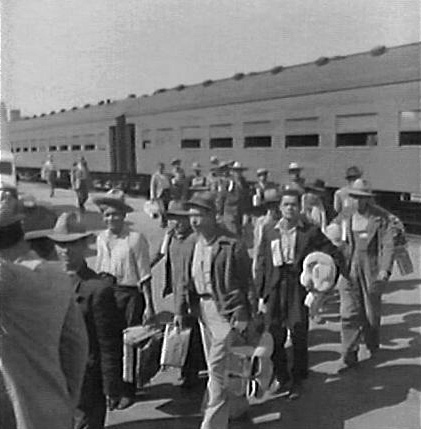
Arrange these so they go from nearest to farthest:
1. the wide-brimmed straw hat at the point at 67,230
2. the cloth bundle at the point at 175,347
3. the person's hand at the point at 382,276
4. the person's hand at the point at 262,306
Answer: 1. the wide-brimmed straw hat at the point at 67,230
2. the cloth bundle at the point at 175,347
3. the person's hand at the point at 262,306
4. the person's hand at the point at 382,276

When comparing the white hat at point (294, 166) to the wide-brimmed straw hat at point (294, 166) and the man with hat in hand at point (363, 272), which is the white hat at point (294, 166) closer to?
the wide-brimmed straw hat at point (294, 166)

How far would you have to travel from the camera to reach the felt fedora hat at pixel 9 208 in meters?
1.40

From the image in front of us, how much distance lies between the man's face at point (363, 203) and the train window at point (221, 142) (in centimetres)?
51

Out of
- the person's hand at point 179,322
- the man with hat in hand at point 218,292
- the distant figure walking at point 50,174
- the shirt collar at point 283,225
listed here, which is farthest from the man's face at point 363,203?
the distant figure walking at point 50,174

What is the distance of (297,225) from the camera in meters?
2.11

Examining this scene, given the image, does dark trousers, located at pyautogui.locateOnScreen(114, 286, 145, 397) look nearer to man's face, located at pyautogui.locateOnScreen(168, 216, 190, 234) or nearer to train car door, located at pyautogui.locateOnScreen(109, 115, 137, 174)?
man's face, located at pyautogui.locateOnScreen(168, 216, 190, 234)

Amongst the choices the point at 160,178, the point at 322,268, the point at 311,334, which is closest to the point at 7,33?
the point at 160,178

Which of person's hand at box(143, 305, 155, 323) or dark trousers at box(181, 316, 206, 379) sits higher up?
person's hand at box(143, 305, 155, 323)

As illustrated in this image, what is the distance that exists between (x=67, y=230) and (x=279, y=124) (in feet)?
2.58

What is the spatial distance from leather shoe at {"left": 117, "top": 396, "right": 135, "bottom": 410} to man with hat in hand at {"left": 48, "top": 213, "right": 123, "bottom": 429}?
374mm

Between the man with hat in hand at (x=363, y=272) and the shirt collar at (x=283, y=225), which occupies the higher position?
the shirt collar at (x=283, y=225)

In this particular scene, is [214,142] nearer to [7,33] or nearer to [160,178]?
[160,178]

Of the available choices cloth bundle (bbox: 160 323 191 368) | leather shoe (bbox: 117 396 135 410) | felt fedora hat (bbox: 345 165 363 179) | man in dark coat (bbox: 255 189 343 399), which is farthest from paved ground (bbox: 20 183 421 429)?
felt fedora hat (bbox: 345 165 363 179)

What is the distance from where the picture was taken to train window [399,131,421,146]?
81.0 inches
